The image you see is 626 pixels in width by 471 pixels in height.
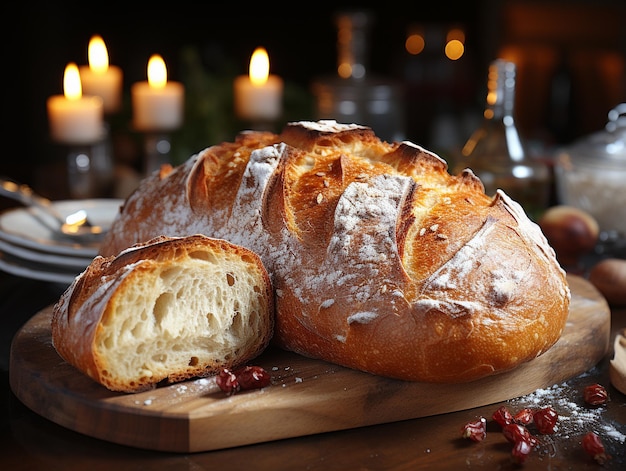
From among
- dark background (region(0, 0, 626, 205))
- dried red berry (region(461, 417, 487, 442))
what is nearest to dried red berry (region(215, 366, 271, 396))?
dried red berry (region(461, 417, 487, 442))

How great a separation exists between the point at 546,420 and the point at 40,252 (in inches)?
54.9

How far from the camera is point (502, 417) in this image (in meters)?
1.45

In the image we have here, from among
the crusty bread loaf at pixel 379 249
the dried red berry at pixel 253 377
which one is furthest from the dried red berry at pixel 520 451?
the dried red berry at pixel 253 377

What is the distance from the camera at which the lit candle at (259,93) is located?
11.5 ft

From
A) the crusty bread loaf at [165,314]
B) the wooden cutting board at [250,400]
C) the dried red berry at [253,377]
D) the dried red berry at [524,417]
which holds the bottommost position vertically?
the dried red berry at [524,417]

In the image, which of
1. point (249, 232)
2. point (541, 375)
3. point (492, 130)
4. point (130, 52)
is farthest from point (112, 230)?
point (130, 52)

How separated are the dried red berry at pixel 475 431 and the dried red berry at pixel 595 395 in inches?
10.2

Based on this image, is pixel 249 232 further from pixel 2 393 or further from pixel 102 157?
pixel 102 157

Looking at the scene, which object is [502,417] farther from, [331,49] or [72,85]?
[331,49]

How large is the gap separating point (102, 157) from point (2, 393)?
2.35m

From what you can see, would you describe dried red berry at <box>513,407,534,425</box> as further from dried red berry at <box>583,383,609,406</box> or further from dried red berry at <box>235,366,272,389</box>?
dried red berry at <box>235,366,272,389</box>

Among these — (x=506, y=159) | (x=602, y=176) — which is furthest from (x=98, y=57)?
(x=602, y=176)

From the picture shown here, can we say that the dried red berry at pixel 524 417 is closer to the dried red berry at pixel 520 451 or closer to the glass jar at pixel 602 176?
the dried red berry at pixel 520 451

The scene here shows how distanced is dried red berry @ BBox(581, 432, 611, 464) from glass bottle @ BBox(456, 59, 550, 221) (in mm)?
1370
